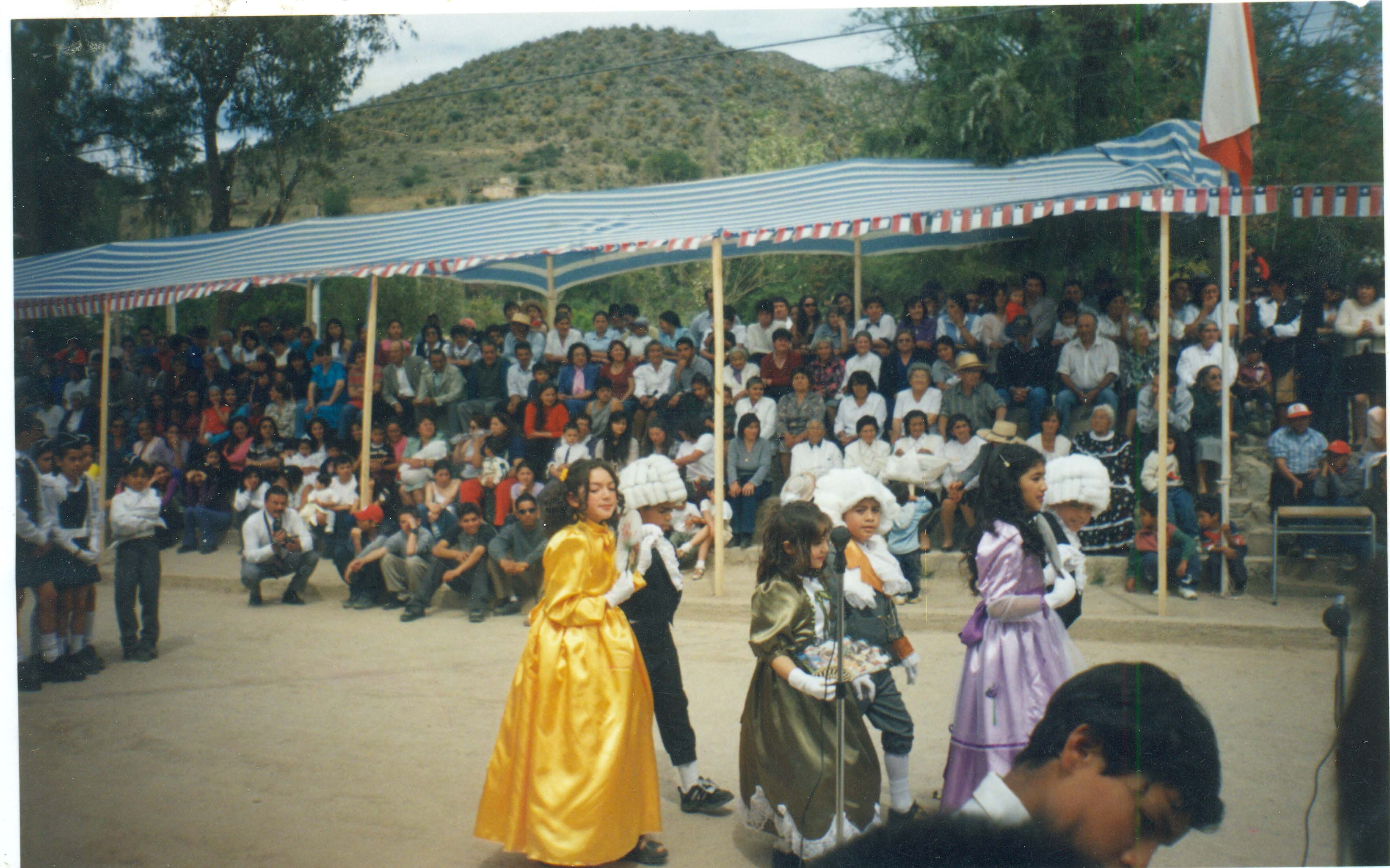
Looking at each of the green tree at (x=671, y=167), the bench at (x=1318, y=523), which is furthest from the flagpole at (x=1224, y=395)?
the green tree at (x=671, y=167)

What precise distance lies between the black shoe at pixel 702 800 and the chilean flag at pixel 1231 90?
15.8 ft

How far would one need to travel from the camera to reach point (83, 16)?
3713 millimetres

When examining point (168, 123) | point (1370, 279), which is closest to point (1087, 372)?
point (1370, 279)

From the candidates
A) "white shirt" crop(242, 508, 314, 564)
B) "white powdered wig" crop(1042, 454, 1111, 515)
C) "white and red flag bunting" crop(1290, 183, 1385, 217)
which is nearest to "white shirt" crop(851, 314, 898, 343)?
"white and red flag bunting" crop(1290, 183, 1385, 217)

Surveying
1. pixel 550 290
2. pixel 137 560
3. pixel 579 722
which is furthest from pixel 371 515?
pixel 579 722

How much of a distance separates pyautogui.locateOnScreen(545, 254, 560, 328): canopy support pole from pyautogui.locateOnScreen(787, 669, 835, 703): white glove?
9.03m

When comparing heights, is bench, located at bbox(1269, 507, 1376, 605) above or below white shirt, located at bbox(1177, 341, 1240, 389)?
below

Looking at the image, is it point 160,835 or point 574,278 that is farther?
point 574,278

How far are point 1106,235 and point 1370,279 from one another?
295 cm

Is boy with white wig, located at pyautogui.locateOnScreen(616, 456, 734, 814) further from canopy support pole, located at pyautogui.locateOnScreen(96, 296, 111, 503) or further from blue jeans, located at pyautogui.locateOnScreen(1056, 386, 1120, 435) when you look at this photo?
canopy support pole, located at pyautogui.locateOnScreen(96, 296, 111, 503)

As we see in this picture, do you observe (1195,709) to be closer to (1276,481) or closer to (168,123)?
(1276,481)

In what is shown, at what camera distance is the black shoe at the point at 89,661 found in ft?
21.5

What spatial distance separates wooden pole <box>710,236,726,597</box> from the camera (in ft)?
24.1

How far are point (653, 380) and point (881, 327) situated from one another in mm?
2296
